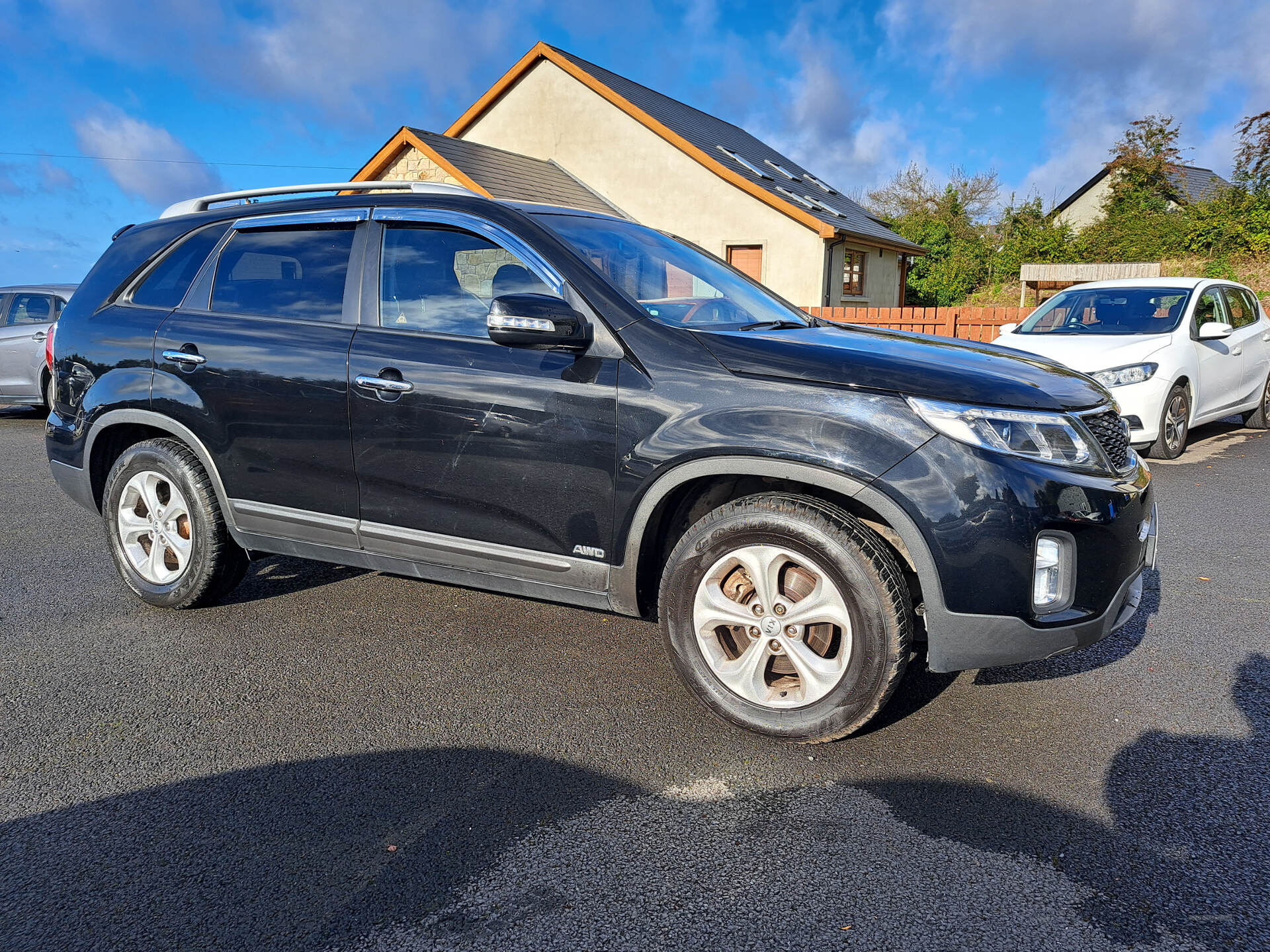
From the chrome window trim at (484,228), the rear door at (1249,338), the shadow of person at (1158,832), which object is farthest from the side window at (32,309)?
the rear door at (1249,338)

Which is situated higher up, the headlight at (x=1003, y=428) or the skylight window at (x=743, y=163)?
the skylight window at (x=743, y=163)

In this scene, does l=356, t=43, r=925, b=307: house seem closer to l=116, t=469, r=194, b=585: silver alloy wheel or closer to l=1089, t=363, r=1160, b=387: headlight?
l=1089, t=363, r=1160, b=387: headlight

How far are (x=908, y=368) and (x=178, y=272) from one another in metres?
3.44

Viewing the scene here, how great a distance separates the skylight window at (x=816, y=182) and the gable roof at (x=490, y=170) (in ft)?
35.6

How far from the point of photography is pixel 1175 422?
889 centimetres

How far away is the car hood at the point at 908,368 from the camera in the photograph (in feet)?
9.79

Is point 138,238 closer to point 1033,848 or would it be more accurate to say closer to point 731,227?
point 1033,848

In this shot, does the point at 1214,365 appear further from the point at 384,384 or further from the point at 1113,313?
the point at 384,384

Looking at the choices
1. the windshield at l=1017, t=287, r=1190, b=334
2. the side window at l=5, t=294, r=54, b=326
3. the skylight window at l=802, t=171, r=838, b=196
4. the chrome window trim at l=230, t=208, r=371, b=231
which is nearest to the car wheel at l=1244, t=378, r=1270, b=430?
the windshield at l=1017, t=287, r=1190, b=334

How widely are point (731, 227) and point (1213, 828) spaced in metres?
23.5

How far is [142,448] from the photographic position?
14.6 ft

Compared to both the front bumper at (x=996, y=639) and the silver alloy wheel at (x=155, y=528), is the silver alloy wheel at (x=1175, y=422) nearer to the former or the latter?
the front bumper at (x=996, y=639)

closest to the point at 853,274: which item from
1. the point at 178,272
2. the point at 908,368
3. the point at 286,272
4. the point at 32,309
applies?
the point at 32,309

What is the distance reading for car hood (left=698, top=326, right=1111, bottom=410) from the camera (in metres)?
2.98
